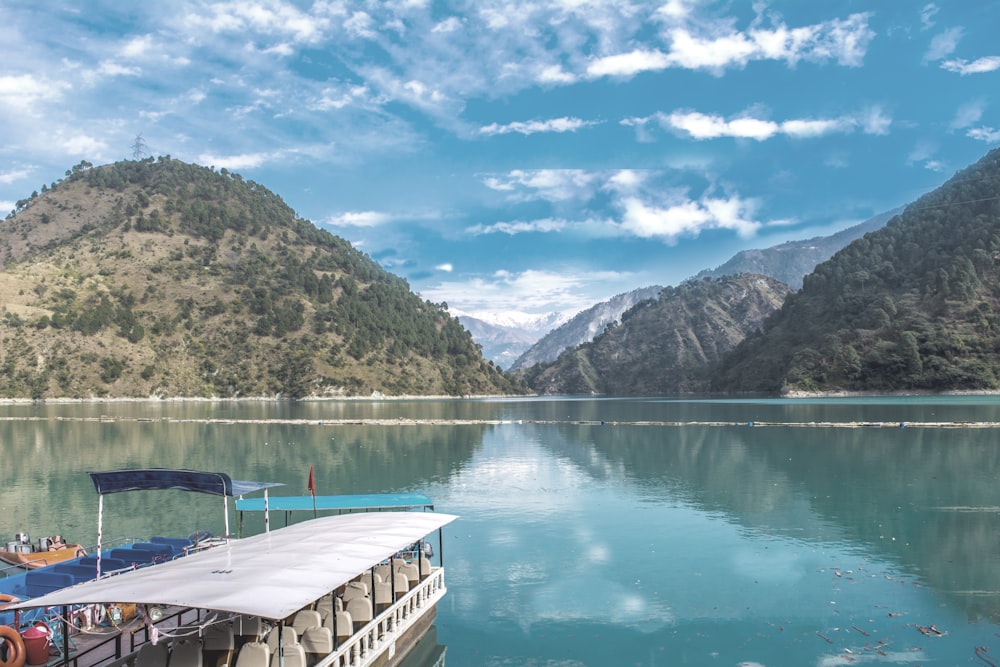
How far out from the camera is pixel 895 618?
836 inches

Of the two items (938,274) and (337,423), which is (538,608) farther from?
(938,274)

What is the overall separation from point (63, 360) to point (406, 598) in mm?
205773

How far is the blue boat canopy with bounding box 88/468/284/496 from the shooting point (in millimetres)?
18469

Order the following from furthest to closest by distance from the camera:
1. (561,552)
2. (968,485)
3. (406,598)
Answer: (968,485), (561,552), (406,598)

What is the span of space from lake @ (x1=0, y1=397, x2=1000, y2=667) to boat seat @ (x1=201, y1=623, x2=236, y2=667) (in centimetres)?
708

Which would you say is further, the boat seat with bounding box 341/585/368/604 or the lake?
the lake

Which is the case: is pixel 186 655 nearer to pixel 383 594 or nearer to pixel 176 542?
pixel 383 594

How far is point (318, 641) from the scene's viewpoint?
50.2 feet

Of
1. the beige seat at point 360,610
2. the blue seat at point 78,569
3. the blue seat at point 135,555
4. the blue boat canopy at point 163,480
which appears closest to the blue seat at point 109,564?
the blue seat at point 78,569

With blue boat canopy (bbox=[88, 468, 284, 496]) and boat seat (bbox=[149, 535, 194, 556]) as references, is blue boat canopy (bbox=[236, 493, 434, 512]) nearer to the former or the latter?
boat seat (bbox=[149, 535, 194, 556])

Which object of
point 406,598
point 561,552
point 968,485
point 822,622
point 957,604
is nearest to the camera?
point 406,598

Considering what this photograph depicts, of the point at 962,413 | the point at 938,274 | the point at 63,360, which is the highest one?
the point at 938,274

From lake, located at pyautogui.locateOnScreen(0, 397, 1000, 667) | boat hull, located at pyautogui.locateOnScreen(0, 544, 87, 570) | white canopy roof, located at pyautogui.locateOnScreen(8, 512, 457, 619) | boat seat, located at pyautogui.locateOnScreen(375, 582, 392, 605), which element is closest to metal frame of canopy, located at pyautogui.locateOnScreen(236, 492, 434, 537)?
lake, located at pyautogui.locateOnScreen(0, 397, 1000, 667)

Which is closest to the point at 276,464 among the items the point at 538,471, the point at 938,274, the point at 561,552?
the point at 538,471
